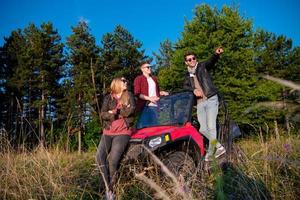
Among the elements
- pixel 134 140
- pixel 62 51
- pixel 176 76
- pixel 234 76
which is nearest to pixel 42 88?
pixel 62 51

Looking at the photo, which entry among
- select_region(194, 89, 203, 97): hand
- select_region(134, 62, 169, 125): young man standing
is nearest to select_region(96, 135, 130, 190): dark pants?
select_region(134, 62, 169, 125): young man standing

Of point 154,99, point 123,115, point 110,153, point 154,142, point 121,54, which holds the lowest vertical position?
point 110,153

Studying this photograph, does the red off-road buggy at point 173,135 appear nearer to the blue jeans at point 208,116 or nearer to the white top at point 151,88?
the blue jeans at point 208,116

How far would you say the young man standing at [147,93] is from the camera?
5995 mm

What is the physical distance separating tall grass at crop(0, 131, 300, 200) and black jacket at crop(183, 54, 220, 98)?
3.24ft

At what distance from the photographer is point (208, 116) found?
5.32m

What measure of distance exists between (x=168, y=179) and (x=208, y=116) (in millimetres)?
1849

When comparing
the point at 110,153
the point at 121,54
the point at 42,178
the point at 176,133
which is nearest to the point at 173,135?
the point at 176,133

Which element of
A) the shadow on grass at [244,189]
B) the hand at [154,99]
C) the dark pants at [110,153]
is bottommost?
the shadow on grass at [244,189]

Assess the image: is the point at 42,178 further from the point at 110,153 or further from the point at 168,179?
the point at 168,179

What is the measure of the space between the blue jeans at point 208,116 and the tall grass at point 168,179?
472 mm

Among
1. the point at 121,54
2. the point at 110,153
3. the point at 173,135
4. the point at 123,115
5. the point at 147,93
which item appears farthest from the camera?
the point at 121,54

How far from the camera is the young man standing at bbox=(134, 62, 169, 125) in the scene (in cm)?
599

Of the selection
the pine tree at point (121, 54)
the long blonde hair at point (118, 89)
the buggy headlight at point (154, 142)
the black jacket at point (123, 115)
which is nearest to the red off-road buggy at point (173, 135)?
the buggy headlight at point (154, 142)
